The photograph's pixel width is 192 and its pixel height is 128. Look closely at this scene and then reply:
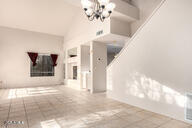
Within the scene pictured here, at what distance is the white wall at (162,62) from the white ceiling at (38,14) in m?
4.87

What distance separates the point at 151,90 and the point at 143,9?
151 inches

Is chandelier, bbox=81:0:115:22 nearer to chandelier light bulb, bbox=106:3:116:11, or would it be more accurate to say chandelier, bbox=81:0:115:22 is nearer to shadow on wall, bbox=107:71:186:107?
chandelier light bulb, bbox=106:3:116:11

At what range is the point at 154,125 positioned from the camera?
2.41m

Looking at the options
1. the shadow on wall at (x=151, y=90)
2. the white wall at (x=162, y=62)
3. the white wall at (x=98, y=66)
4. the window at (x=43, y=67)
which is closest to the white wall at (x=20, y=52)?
the window at (x=43, y=67)

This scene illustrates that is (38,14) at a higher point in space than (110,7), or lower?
higher

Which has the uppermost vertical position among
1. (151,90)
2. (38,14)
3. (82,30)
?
(38,14)

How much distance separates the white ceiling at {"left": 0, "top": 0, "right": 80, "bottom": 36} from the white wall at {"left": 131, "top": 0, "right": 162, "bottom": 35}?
3.42m

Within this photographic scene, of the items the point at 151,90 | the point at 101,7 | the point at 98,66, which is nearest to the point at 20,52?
the point at 98,66

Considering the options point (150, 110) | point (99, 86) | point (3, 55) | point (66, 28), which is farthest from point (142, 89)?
point (3, 55)

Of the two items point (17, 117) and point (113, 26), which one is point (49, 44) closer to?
point (113, 26)

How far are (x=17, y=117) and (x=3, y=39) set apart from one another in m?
6.20

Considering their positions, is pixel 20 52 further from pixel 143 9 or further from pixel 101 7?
pixel 143 9

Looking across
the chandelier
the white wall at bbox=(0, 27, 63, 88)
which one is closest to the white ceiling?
the white wall at bbox=(0, 27, 63, 88)

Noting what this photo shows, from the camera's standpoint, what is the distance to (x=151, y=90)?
126 inches
